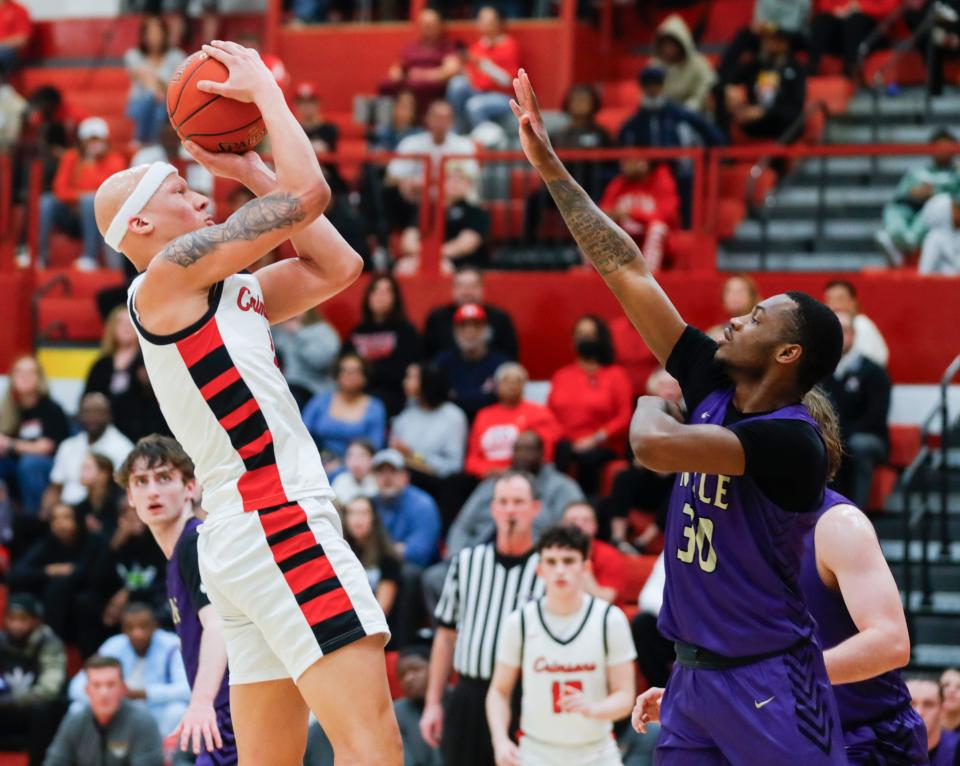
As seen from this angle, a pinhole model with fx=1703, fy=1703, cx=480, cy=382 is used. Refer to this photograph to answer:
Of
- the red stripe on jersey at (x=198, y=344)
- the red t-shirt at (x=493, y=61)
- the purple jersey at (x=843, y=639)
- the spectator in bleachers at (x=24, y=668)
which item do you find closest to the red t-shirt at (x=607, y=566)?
the spectator in bleachers at (x=24, y=668)

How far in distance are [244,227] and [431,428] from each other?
6.91 meters

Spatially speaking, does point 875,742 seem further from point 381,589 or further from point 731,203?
point 731,203

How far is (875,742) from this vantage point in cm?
554

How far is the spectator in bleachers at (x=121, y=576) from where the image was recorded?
36.3 ft

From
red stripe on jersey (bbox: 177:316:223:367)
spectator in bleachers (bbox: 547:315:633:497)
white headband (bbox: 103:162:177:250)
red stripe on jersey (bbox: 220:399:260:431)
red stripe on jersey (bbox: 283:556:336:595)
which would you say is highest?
white headband (bbox: 103:162:177:250)

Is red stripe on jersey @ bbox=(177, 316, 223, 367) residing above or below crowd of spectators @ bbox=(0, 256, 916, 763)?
above

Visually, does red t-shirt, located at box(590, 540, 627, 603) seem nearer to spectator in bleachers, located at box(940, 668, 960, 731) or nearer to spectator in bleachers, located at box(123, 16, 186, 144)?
spectator in bleachers, located at box(940, 668, 960, 731)

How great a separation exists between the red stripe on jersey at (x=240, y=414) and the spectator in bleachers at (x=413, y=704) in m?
4.66

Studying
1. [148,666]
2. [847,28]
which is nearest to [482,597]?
[148,666]

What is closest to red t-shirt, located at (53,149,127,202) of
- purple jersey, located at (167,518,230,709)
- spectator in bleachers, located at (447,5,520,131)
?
spectator in bleachers, located at (447,5,520,131)

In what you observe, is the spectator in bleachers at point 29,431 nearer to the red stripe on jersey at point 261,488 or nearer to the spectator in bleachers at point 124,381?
the spectator in bleachers at point 124,381

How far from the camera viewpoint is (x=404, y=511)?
36.1ft

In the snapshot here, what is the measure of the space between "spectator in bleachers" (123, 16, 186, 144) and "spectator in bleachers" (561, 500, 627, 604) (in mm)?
7401

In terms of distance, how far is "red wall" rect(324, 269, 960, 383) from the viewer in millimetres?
11867
